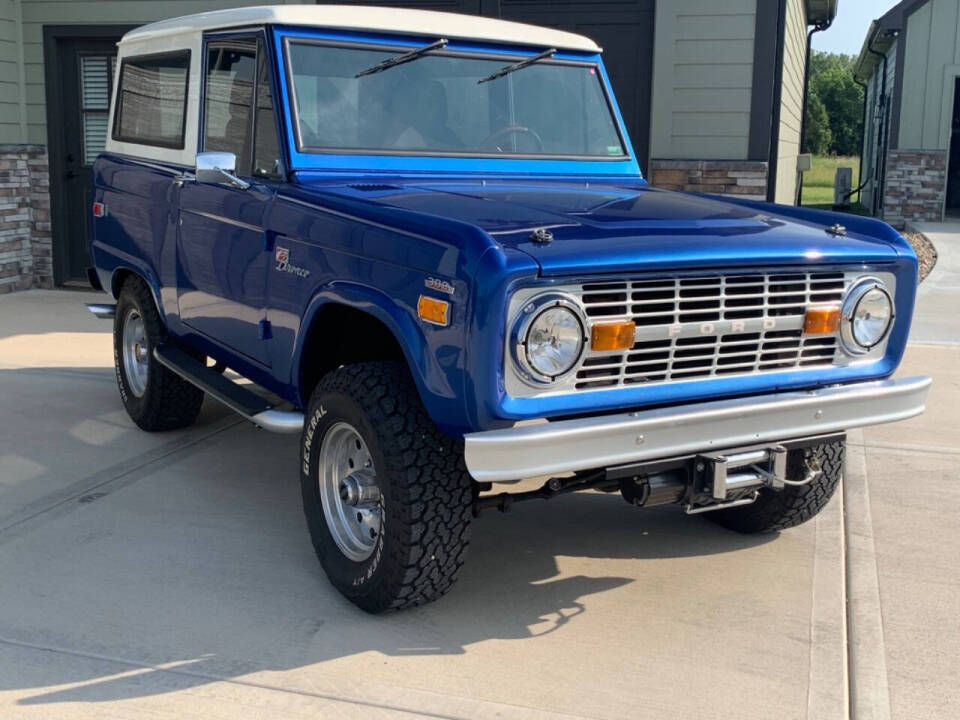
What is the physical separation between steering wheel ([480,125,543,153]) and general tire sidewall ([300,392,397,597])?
147cm

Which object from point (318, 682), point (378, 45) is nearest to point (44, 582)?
point (318, 682)

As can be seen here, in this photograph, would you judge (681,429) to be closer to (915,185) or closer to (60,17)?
(60,17)

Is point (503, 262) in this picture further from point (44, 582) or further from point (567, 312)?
point (44, 582)

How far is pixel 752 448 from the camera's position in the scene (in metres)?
3.60

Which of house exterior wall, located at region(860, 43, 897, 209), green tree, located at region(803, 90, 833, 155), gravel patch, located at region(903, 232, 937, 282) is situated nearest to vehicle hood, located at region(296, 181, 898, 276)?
gravel patch, located at region(903, 232, 937, 282)

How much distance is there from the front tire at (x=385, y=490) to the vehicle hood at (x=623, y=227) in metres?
0.60

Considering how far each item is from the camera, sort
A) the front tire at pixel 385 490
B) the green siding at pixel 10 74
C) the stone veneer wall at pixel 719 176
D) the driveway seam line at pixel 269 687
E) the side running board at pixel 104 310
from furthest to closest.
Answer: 1. the green siding at pixel 10 74
2. the stone veneer wall at pixel 719 176
3. the side running board at pixel 104 310
4. the front tire at pixel 385 490
5. the driveway seam line at pixel 269 687

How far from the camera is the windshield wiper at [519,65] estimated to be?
15.7 feet

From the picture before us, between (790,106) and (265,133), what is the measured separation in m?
10.3

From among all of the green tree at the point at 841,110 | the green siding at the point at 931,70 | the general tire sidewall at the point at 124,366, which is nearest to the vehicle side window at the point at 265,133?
the general tire sidewall at the point at 124,366

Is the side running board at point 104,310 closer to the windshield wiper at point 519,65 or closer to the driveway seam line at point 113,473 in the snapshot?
the driveway seam line at point 113,473

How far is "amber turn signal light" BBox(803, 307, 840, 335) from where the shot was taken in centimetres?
363

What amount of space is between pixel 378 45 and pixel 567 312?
188 cm

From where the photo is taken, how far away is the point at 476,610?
12.4 feet
